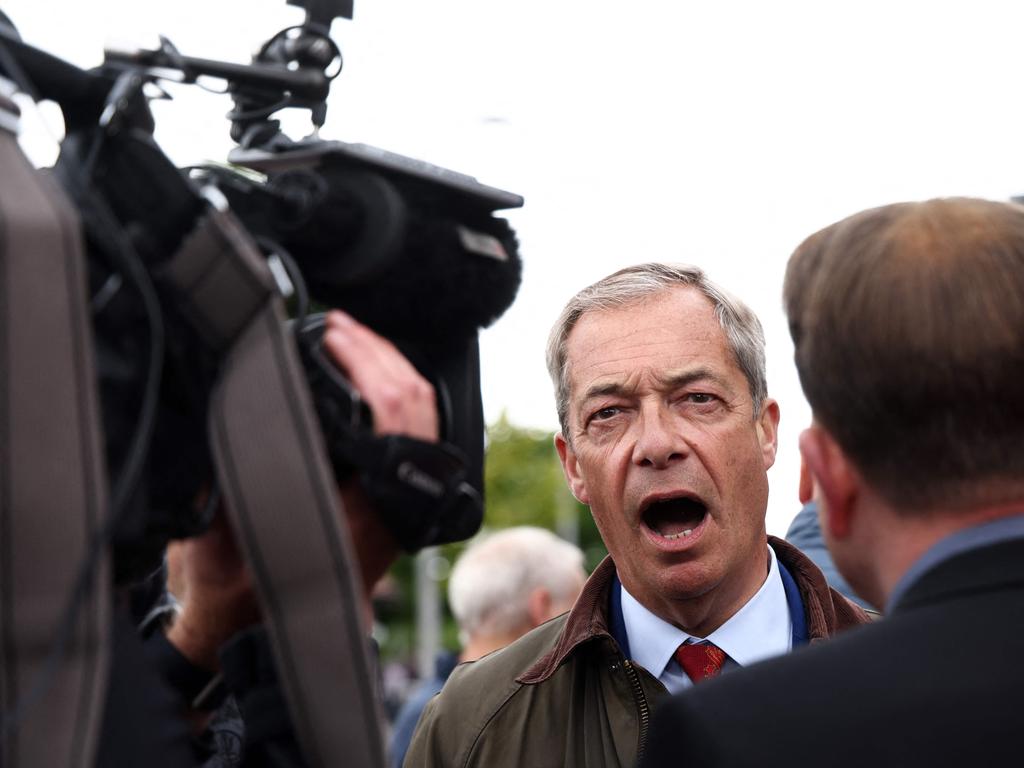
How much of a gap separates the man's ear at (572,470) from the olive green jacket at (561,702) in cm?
43

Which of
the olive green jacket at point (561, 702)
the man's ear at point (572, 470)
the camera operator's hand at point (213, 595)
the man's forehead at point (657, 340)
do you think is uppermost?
the camera operator's hand at point (213, 595)

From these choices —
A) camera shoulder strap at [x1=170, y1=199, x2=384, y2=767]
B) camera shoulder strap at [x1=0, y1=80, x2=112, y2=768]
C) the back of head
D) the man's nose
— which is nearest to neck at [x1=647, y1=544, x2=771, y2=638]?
the man's nose

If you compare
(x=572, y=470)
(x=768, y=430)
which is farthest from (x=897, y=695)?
(x=572, y=470)

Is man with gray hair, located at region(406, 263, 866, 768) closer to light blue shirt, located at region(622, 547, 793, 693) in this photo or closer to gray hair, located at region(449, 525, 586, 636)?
light blue shirt, located at region(622, 547, 793, 693)

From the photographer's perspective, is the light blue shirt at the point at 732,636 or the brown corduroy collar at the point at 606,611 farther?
the light blue shirt at the point at 732,636

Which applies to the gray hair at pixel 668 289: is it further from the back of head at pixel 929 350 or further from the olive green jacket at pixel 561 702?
the back of head at pixel 929 350

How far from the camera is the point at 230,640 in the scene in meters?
1.71

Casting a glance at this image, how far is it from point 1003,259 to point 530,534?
505 centimetres

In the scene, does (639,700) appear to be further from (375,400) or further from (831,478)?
(375,400)

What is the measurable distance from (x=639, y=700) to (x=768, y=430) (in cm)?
99

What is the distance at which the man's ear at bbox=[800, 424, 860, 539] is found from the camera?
1856 millimetres

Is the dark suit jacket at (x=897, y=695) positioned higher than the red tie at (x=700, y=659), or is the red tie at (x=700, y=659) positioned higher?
the dark suit jacket at (x=897, y=695)

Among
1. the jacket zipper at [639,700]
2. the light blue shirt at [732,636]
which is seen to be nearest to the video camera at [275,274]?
the jacket zipper at [639,700]

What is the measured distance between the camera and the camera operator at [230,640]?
1.59m
